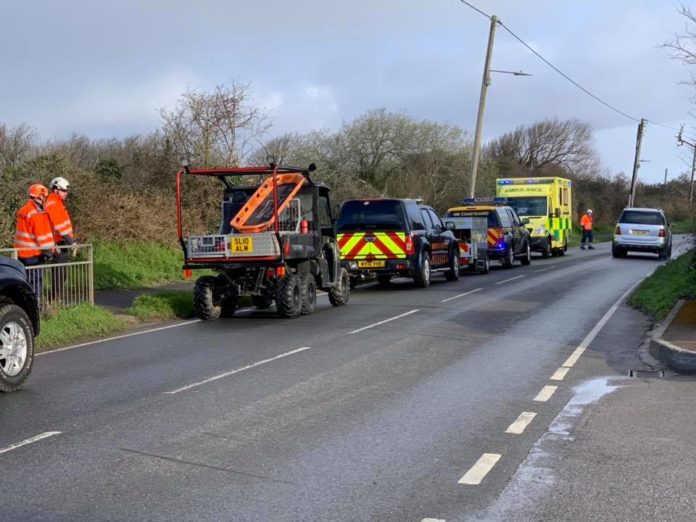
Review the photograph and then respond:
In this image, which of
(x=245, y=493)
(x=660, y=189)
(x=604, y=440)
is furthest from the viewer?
(x=660, y=189)

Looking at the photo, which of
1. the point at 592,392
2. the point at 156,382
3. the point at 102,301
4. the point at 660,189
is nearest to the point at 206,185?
the point at 102,301

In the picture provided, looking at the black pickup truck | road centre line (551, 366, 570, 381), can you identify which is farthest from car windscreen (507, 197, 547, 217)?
the black pickup truck

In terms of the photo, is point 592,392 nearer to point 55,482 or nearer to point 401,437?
point 401,437

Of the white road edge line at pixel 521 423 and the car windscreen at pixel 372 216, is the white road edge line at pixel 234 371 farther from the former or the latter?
the car windscreen at pixel 372 216

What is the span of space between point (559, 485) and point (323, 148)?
131 feet

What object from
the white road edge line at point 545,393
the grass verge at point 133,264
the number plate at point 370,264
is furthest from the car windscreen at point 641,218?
the white road edge line at point 545,393

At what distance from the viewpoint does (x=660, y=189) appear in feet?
277

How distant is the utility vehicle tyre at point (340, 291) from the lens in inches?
659

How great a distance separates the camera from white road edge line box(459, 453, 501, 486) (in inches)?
220

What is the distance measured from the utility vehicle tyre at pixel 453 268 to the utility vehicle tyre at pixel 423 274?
2068mm

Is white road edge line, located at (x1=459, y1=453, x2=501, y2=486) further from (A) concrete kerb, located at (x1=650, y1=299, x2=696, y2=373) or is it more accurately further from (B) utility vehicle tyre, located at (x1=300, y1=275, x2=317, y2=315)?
(B) utility vehicle tyre, located at (x1=300, y1=275, x2=317, y2=315)

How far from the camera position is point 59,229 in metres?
13.1

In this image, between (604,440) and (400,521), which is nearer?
(400,521)

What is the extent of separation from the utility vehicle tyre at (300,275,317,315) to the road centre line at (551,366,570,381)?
6104 millimetres
